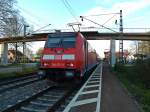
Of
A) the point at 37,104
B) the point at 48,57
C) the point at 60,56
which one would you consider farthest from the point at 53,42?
the point at 37,104

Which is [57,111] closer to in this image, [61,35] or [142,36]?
[61,35]

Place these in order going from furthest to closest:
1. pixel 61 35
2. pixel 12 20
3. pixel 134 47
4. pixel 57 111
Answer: pixel 134 47 < pixel 12 20 < pixel 61 35 < pixel 57 111

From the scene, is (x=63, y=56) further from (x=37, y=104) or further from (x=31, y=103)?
(x=37, y=104)

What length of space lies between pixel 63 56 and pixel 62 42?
1.11m

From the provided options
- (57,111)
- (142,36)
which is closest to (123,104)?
(57,111)

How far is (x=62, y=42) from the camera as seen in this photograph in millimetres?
20844

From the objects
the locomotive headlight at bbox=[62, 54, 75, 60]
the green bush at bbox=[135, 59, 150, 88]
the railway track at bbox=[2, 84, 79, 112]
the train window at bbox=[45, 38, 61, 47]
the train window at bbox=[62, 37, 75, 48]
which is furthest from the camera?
the green bush at bbox=[135, 59, 150, 88]

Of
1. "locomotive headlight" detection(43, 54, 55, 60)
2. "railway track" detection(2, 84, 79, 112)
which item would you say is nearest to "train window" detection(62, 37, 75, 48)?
"locomotive headlight" detection(43, 54, 55, 60)

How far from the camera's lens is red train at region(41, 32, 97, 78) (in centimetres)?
1977

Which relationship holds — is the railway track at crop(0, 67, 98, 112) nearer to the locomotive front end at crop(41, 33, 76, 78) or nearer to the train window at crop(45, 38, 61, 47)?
the locomotive front end at crop(41, 33, 76, 78)

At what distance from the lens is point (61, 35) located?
834 inches

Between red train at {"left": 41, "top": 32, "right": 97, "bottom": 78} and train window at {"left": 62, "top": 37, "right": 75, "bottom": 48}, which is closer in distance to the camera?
red train at {"left": 41, "top": 32, "right": 97, "bottom": 78}

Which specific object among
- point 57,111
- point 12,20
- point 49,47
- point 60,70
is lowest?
point 57,111

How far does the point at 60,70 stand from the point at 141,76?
7087mm
